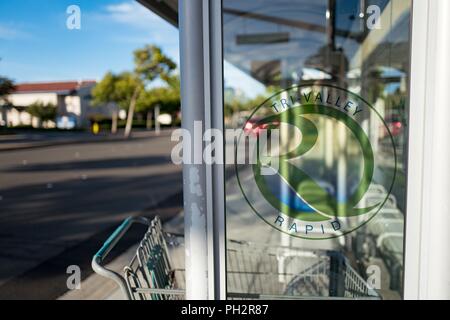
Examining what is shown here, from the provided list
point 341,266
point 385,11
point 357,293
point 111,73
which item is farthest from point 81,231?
point 111,73

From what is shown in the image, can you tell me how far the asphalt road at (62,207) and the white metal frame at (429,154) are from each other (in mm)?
962

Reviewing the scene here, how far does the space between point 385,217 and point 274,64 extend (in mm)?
4851

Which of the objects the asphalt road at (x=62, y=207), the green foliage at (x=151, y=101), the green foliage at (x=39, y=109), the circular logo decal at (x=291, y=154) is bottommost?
the asphalt road at (x=62, y=207)

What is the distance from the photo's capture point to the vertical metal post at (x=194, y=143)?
1.29m

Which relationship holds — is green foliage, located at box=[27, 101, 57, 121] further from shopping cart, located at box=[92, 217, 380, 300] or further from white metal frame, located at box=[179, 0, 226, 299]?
white metal frame, located at box=[179, 0, 226, 299]

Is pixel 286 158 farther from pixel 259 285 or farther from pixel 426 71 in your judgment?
pixel 259 285

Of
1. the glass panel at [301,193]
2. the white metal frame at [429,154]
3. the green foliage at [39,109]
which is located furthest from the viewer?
the green foliage at [39,109]

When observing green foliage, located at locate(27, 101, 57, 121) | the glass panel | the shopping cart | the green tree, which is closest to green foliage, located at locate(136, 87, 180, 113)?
the green tree

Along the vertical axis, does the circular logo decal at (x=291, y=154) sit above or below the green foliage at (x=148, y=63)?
below

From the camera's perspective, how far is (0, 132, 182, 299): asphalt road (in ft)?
14.4

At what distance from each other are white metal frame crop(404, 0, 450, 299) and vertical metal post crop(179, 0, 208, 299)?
70cm

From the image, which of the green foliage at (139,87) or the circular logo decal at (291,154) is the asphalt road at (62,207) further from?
the green foliage at (139,87)

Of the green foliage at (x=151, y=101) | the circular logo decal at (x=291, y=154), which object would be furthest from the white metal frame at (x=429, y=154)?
the green foliage at (x=151, y=101)
